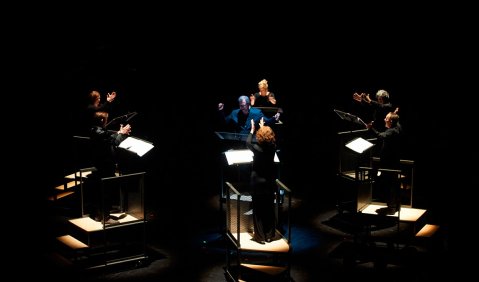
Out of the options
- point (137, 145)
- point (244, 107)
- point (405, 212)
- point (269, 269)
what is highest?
point (244, 107)

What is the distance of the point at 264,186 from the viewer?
6.79 metres

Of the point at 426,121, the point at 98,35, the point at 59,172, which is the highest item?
the point at 98,35

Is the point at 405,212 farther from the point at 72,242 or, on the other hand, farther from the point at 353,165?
the point at 72,242

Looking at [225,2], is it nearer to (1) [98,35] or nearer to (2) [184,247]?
(1) [98,35]

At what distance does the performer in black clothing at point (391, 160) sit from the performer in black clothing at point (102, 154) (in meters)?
3.56

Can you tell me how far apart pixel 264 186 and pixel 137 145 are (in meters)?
1.76

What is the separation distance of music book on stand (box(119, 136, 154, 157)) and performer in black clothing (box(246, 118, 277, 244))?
1422 mm

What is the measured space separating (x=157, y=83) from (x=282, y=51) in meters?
2.61

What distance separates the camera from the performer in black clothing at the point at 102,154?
7.41 meters

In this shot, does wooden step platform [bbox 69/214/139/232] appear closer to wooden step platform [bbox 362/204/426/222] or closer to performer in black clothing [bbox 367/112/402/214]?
wooden step platform [bbox 362/204/426/222]

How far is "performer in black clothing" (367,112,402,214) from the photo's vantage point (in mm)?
7914

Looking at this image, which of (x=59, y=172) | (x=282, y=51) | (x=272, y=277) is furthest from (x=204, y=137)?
(x=272, y=277)

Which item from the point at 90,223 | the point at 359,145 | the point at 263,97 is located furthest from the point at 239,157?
the point at 90,223

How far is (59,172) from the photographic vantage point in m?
10.2
